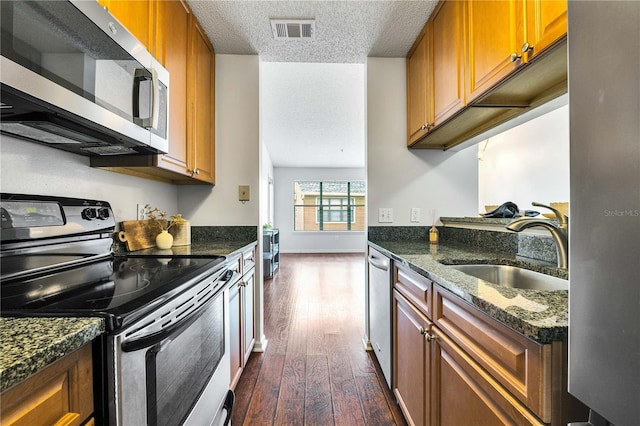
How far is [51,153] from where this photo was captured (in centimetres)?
117

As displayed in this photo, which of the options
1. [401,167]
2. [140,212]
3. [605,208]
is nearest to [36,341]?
[605,208]

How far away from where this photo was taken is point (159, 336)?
0.75m

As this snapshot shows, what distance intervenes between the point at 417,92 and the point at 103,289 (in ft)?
6.99

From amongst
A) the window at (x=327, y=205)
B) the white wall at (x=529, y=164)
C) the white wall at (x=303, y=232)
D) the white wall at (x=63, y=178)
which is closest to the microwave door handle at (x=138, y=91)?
the white wall at (x=63, y=178)

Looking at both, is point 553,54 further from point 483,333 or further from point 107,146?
point 107,146

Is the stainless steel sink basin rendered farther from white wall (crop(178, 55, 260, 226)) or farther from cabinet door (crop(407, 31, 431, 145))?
white wall (crop(178, 55, 260, 226))

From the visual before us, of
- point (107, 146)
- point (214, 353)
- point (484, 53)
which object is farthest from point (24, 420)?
point (484, 53)

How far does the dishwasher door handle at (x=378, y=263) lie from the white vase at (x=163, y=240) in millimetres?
1325

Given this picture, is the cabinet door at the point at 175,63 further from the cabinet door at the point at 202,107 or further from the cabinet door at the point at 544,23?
the cabinet door at the point at 544,23

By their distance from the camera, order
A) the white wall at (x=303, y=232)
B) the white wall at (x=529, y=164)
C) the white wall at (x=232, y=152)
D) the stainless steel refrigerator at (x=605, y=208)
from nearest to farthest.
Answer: the stainless steel refrigerator at (x=605, y=208), the white wall at (x=529, y=164), the white wall at (x=232, y=152), the white wall at (x=303, y=232)

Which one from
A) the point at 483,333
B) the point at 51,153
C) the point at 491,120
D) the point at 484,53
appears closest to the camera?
the point at 483,333

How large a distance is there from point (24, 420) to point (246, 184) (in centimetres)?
191

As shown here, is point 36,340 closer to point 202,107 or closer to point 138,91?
point 138,91

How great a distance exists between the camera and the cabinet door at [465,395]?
2.14ft
